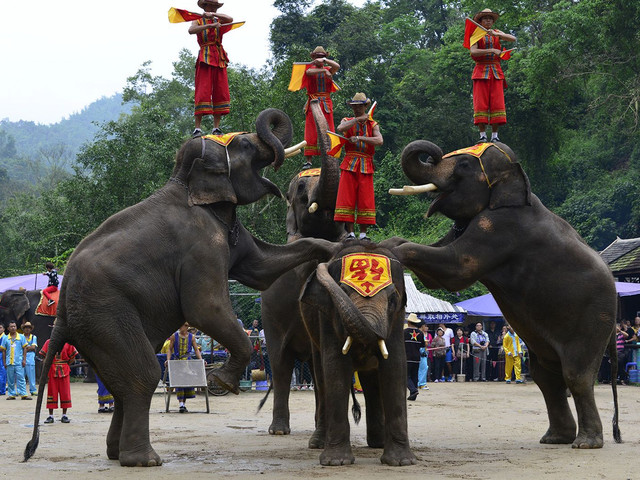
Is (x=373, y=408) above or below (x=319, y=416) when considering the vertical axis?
above

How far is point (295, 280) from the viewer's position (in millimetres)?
11570

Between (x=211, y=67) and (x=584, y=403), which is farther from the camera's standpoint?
(x=211, y=67)

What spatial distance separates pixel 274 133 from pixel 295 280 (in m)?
2.14

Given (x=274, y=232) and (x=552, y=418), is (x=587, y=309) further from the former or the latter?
(x=274, y=232)

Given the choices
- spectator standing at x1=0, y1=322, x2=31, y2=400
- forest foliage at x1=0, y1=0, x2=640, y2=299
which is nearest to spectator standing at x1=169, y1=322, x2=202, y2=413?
spectator standing at x1=0, y1=322, x2=31, y2=400

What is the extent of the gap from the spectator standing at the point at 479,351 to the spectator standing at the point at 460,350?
244 millimetres

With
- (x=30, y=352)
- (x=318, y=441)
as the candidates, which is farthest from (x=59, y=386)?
(x=30, y=352)

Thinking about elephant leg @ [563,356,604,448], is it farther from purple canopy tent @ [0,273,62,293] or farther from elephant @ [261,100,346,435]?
purple canopy tent @ [0,273,62,293]

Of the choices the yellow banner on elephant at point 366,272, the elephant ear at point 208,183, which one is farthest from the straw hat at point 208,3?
the yellow banner on elephant at point 366,272

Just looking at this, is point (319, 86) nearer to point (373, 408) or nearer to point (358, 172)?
point (358, 172)

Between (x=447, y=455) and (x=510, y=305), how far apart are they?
1.94m

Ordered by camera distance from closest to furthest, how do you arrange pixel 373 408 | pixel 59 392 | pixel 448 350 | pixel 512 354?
1. pixel 373 408
2. pixel 59 392
3. pixel 512 354
4. pixel 448 350

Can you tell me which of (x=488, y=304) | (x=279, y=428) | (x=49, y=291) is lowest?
(x=279, y=428)

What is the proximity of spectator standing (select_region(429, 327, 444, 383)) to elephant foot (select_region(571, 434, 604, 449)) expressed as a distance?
1655 cm
